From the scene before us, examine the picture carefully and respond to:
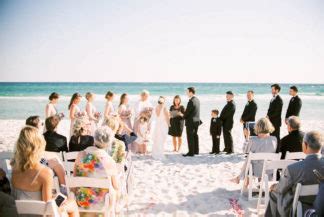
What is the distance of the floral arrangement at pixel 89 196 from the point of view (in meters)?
3.39

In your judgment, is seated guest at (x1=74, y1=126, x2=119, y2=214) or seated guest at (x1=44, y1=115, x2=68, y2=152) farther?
seated guest at (x1=44, y1=115, x2=68, y2=152)

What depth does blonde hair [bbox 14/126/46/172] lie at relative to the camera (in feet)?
8.93

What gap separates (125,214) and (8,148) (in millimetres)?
6094

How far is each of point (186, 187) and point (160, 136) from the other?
103 inches

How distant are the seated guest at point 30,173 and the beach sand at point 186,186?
198 cm

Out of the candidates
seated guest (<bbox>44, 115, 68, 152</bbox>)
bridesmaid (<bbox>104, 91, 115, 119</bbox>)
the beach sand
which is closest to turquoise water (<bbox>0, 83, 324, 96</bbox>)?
bridesmaid (<bbox>104, 91, 115, 119</bbox>)

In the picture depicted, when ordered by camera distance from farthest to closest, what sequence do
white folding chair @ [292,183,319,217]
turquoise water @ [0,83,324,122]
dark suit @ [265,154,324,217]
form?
turquoise water @ [0,83,324,122] → dark suit @ [265,154,324,217] → white folding chair @ [292,183,319,217]

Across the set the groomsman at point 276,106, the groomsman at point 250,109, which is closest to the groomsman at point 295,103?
the groomsman at point 276,106

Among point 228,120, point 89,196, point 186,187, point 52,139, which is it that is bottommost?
point 186,187

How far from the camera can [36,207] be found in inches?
95.3

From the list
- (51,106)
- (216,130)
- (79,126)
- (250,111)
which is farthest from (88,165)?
(250,111)

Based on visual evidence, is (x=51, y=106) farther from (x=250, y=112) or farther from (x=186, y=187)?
(x=250, y=112)

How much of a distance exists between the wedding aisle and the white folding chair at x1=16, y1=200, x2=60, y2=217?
220 centimetres

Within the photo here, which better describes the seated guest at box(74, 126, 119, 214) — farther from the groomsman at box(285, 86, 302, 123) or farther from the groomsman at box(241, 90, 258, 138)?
the groomsman at box(285, 86, 302, 123)
